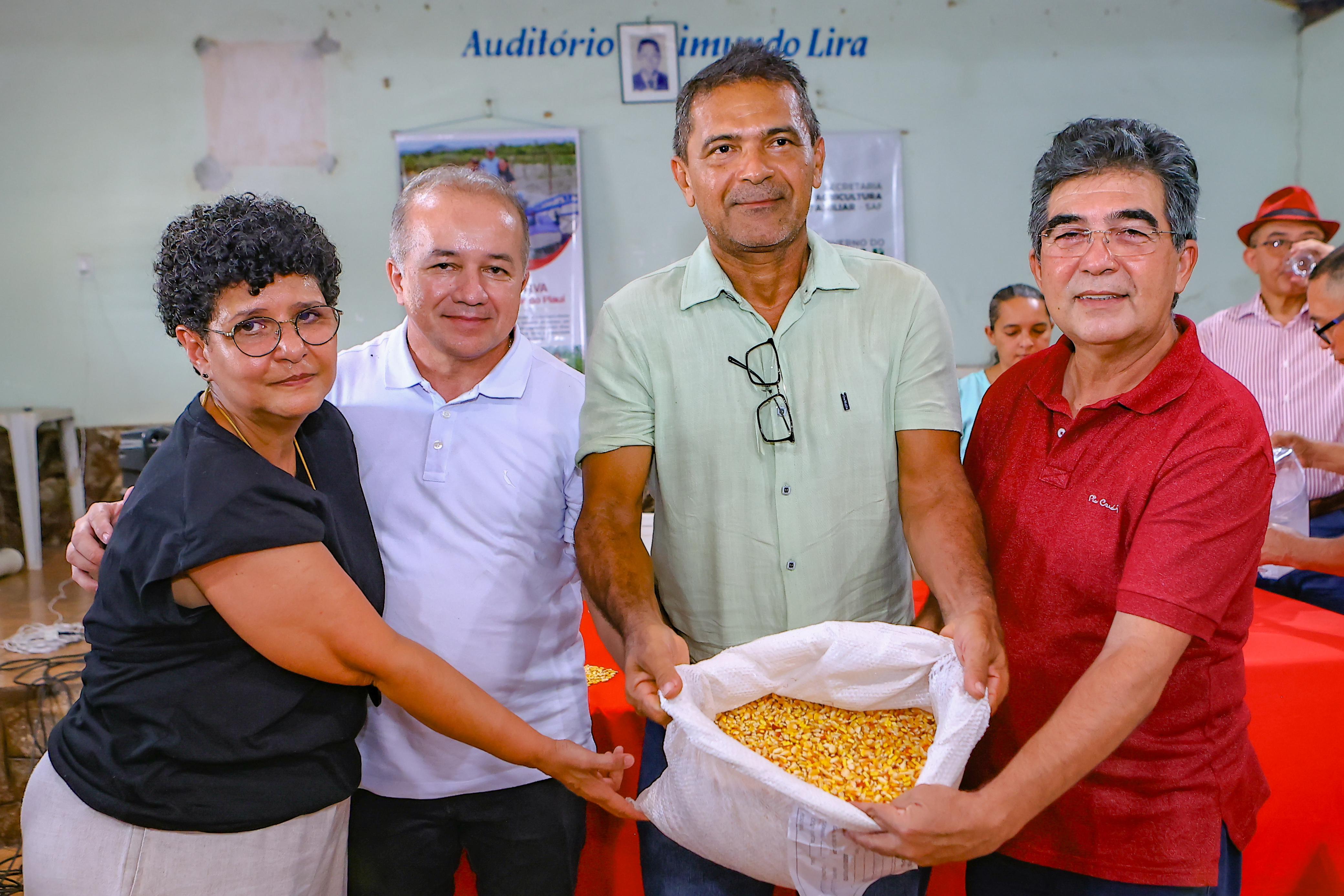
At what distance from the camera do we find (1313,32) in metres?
4.67

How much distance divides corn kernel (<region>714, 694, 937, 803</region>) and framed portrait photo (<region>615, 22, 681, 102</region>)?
3997 millimetres

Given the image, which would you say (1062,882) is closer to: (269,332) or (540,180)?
(269,332)

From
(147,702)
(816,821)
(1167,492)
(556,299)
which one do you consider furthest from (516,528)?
(556,299)

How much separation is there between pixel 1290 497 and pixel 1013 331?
1439 mm

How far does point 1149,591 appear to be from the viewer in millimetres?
1104

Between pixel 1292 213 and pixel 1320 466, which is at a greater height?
pixel 1292 213

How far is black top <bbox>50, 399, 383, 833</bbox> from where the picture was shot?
1137mm

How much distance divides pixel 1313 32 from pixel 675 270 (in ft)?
16.5

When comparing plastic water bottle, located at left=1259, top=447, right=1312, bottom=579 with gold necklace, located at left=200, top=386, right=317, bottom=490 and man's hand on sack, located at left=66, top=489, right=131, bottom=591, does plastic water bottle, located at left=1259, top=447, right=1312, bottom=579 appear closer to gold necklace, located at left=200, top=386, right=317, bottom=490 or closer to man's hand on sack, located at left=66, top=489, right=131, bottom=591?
gold necklace, located at left=200, top=386, right=317, bottom=490

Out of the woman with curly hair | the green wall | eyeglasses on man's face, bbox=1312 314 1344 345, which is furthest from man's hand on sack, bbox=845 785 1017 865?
the green wall

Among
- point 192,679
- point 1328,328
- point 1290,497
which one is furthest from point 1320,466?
point 192,679

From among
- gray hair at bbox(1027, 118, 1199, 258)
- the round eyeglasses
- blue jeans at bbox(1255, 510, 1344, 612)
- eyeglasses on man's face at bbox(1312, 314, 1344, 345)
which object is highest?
gray hair at bbox(1027, 118, 1199, 258)

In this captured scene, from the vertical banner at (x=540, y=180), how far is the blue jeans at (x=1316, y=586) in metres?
3.19

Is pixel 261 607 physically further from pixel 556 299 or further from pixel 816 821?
pixel 556 299
